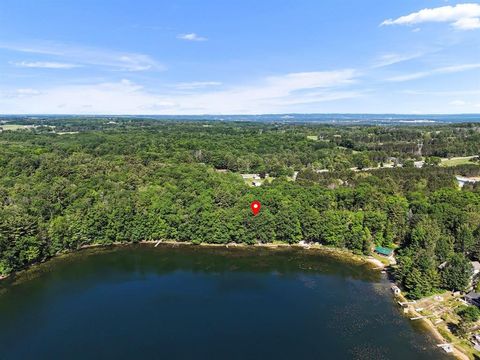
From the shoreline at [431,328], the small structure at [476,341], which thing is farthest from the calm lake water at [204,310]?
the small structure at [476,341]

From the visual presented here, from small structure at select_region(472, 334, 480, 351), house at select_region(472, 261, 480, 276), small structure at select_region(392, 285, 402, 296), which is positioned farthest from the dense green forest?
small structure at select_region(472, 334, 480, 351)

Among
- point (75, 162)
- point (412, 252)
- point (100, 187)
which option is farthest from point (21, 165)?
point (412, 252)

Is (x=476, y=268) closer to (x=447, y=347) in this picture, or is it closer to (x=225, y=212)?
(x=447, y=347)

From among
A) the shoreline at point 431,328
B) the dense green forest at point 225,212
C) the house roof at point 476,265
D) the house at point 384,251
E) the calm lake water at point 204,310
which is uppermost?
the dense green forest at point 225,212

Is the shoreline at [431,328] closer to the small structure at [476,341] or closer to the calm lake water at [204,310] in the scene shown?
the calm lake water at [204,310]

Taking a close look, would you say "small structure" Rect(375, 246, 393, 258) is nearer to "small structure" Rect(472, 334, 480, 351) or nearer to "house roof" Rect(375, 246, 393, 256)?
"house roof" Rect(375, 246, 393, 256)

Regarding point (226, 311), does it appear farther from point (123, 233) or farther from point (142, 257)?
point (123, 233)

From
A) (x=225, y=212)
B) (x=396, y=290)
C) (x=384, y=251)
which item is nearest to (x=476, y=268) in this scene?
(x=396, y=290)
